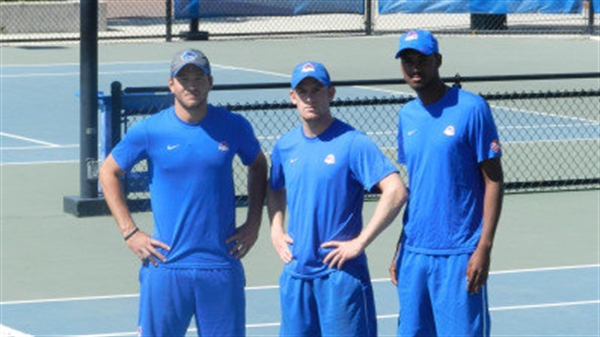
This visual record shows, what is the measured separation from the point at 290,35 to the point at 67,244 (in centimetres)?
1992

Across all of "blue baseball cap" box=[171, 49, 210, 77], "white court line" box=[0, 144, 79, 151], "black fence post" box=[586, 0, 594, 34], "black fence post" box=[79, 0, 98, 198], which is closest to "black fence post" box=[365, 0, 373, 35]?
"black fence post" box=[586, 0, 594, 34]

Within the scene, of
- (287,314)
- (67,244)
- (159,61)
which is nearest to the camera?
(287,314)

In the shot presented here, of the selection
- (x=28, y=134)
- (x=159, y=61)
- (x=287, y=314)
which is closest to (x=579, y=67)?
(x=159, y=61)

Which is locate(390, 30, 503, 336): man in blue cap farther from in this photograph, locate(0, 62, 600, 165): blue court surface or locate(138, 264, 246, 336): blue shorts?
locate(0, 62, 600, 165): blue court surface

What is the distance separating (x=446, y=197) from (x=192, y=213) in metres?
1.17

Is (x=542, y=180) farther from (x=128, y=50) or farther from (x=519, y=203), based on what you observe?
(x=128, y=50)

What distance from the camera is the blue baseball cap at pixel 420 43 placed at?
738 cm

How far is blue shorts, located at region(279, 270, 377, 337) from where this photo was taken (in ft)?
23.8

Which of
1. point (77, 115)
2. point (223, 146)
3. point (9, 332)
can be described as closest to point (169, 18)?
point (77, 115)

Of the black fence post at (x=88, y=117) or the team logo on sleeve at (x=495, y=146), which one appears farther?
the black fence post at (x=88, y=117)

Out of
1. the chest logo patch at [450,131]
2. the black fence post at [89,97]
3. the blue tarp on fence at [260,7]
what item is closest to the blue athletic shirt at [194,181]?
the chest logo patch at [450,131]

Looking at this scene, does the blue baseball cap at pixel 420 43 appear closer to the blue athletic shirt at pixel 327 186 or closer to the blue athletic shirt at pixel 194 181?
the blue athletic shirt at pixel 327 186

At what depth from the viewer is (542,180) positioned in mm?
15875

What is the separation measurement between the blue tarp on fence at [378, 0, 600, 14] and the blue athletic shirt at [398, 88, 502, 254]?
23509 millimetres
